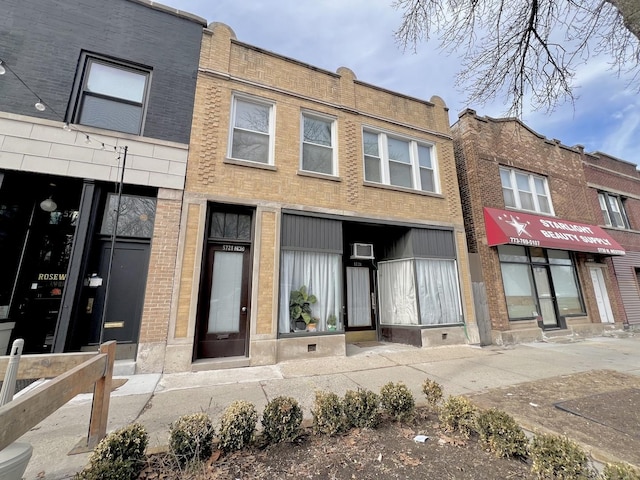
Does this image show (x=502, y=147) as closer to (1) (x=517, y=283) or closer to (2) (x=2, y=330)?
(1) (x=517, y=283)

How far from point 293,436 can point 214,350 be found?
387 centimetres

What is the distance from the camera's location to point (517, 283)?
10000mm

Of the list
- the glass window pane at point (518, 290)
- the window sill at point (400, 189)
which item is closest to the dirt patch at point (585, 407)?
the glass window pane at point (518, 290)

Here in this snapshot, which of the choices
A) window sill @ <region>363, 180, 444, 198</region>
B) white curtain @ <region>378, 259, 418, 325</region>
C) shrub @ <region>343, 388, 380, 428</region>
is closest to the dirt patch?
shrub @ <region>343, 388, 380, 428</region>

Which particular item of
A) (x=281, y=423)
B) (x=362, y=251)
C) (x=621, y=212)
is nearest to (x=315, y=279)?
(x=362, y=251)

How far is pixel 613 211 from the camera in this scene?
1359cm

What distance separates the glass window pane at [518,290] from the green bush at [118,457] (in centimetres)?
1069

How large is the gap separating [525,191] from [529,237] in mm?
2691

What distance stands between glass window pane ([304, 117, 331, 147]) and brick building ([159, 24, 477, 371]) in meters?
0.03

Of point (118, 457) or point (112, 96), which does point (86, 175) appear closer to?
point (112, 96)

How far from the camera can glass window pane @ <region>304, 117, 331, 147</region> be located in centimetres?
820

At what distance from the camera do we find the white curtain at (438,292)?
333 inches

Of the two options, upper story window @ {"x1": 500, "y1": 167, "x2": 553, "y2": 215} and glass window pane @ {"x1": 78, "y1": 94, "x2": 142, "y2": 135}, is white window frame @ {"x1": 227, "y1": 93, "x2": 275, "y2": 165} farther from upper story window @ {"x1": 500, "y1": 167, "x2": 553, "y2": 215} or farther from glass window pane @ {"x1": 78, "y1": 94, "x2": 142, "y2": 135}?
upper story window @ {"x1": 500, "y1": 167, "x2": 553, "y2": 215}

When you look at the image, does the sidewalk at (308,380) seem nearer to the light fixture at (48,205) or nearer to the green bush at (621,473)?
the green bush at (621,473)
